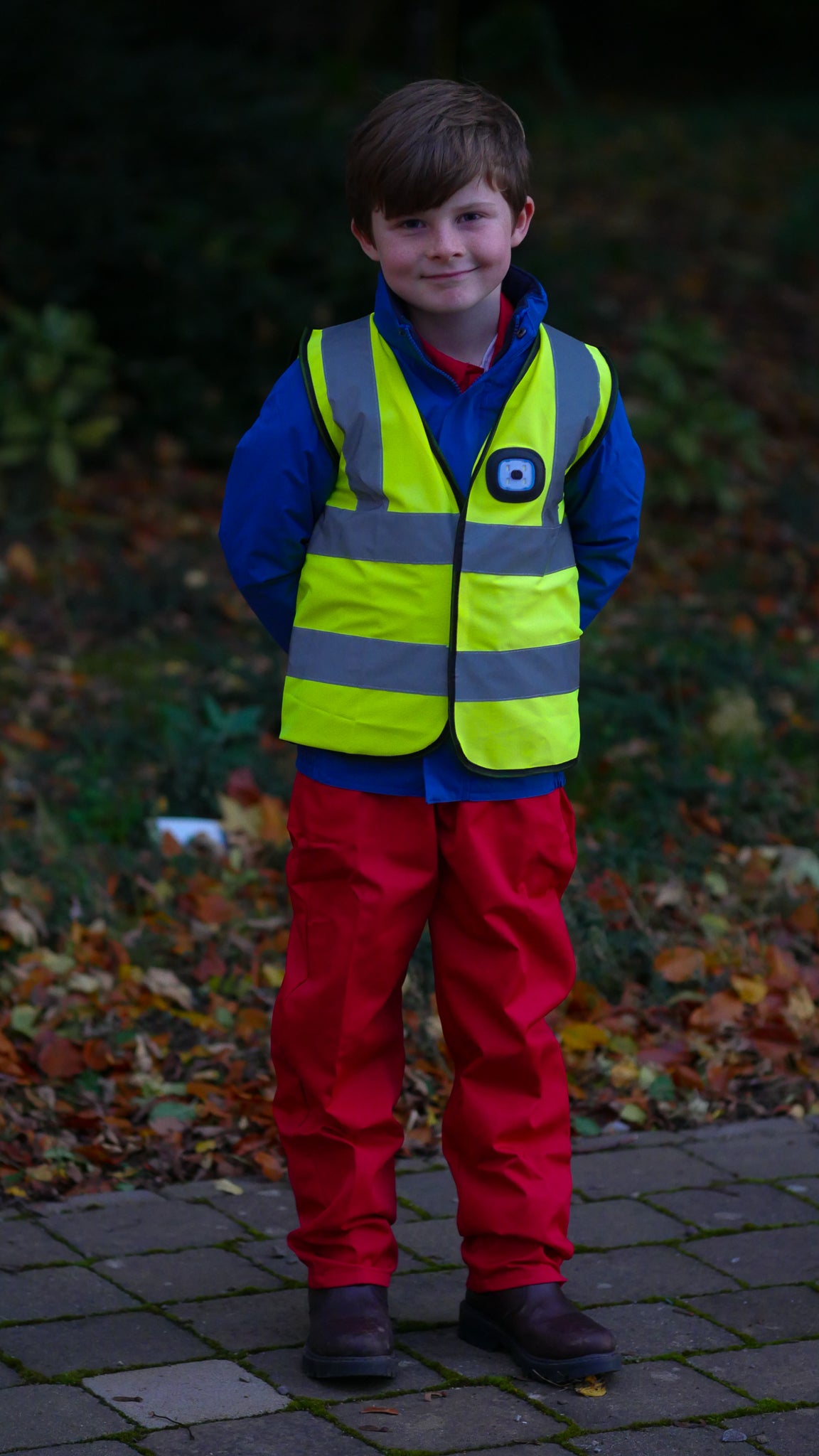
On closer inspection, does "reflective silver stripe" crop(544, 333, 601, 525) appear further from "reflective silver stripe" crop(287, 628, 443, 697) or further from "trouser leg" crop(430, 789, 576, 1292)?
"trouser leg" crop(430, 789, 576, 1292)

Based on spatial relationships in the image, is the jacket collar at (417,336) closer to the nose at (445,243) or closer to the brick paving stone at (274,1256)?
the nose at (445,243)

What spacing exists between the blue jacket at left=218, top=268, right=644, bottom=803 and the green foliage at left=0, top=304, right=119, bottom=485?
5366 millimetres

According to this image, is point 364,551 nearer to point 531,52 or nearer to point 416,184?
point 416,184

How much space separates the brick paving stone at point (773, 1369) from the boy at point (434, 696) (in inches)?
7.5

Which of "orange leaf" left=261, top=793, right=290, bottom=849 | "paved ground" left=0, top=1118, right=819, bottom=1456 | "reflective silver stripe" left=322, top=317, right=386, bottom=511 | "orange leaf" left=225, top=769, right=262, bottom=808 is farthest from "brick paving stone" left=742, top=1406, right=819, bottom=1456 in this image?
"orange leaf" left=225, top=769, right=262, bottom=808

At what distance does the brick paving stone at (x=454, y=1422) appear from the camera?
2658 millimetres

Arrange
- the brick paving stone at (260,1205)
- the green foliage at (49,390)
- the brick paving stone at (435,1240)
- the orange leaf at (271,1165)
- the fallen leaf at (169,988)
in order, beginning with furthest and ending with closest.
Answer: the green foliage at (49,390), the fallen leaf at (169,988), the orange leaf at (271,1165), the brick paving stone at (260,1205), the brick paving stone at (435,1240)

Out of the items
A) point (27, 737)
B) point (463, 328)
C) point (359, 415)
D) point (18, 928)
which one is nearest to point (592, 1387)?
point (359, 415)

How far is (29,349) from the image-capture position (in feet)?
27.4

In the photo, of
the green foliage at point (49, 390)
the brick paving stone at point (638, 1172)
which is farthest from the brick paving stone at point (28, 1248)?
the green foliage at point (49, 390)

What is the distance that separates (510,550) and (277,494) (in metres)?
0.36

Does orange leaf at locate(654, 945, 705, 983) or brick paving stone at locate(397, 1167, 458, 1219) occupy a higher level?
orange leaf at locate(654, 945, 705, 983)

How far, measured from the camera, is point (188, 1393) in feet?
9.15

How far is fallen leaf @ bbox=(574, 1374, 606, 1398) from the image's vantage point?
110 inches
